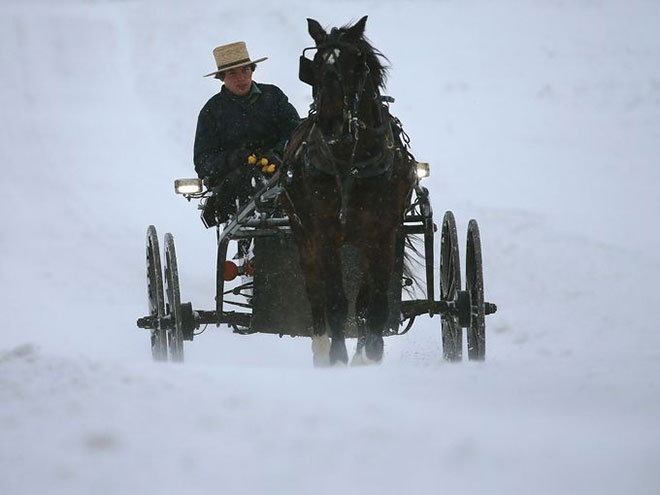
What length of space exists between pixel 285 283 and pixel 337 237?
1.20 metres

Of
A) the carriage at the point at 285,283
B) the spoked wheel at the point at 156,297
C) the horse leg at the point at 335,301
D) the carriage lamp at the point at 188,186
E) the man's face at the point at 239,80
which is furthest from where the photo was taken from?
the man's face at the point at 239,80

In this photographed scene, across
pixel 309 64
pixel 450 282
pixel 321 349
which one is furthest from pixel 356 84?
pixel 450 282

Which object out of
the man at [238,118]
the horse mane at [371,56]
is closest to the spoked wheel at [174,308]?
the man at [238,118]

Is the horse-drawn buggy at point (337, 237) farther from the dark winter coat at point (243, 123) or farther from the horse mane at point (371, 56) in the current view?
the dark winter coat at point (243, 123)

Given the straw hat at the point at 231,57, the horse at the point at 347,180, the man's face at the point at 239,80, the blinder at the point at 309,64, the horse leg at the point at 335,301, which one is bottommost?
the horse leg at the point at 335,301

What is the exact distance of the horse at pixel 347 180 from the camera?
239 inches

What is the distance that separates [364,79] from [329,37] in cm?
27

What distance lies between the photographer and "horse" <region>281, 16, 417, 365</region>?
20.0 feet

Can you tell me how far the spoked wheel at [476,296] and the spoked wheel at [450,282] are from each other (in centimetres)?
10

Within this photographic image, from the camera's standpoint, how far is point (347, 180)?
6215 millimetres

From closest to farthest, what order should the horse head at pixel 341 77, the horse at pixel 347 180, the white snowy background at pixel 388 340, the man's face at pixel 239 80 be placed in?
1. the white snowy background at pixel 388 340
2. the horse head at pixel 341 77
3. the horse at pixel 347 180
4. the man's face at pixel 239 80

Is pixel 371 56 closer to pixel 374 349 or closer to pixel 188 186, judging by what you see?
pixel 374 349

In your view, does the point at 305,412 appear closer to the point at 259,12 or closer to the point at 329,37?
the point at 329,37
